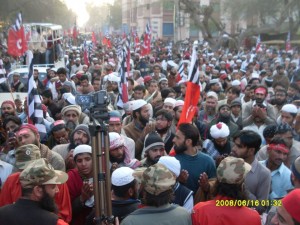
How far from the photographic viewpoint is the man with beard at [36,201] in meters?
3.20

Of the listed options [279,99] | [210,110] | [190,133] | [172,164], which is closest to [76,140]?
[190,133]

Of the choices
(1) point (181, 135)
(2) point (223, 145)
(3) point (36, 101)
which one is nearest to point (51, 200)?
(1) point (181, 135)

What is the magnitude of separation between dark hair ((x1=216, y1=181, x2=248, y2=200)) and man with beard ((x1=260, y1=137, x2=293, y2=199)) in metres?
1.21

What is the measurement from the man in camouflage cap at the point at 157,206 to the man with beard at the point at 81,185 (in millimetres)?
893

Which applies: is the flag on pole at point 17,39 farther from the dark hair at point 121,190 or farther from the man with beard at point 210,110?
the dark hair at point 121,190

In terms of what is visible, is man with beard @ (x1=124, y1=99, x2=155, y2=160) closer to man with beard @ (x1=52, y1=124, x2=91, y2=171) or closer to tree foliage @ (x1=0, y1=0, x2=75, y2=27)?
man with beard @ (x1=52, y1=124, x2=91, y2=171)

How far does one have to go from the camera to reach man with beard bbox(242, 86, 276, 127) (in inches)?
274

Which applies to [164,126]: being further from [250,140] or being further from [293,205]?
[293,205]

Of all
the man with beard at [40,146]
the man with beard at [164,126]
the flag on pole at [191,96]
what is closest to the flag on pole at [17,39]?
the man with beard at [164,126]

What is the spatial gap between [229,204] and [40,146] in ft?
7.80

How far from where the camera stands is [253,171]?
14.7ft

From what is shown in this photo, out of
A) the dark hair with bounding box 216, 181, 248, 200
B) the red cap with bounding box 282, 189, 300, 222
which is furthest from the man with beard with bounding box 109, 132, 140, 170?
the red cap with bounding box 282, 189, 300, 222

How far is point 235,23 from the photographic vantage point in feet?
195

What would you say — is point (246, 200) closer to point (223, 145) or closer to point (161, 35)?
point (223, 145)
